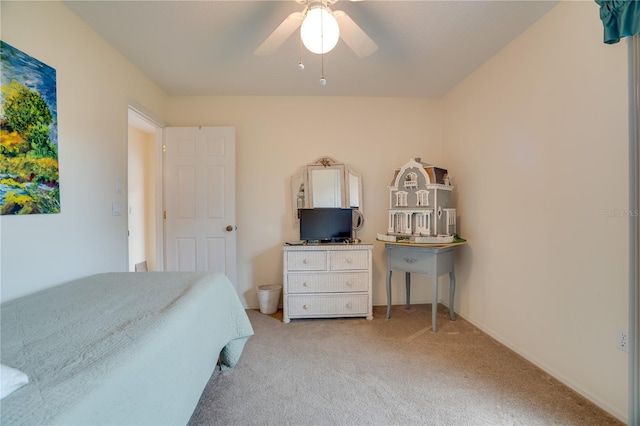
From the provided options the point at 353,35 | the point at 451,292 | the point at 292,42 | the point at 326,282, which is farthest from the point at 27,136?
the point at 451,292

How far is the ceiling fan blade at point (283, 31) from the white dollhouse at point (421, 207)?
5.59 ft

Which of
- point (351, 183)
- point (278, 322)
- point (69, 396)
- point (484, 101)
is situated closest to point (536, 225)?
point (484, 101)

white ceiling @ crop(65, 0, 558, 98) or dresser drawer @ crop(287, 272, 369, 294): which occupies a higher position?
white ceiling @ crop(65, 0, 558, 98)

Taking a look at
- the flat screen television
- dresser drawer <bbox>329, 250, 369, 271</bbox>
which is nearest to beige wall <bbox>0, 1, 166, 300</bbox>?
the flat screen television

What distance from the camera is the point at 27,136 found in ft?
5.01

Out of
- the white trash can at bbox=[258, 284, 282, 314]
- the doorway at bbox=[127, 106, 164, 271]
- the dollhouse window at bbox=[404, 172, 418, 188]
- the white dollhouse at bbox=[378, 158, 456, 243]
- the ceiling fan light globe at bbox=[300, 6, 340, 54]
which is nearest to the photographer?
the ceiling fan light globe at bbox=[300, 6, 340, 54]

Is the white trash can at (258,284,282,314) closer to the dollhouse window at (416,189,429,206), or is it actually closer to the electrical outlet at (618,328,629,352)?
the dollhouse window at (416,189,429,206)

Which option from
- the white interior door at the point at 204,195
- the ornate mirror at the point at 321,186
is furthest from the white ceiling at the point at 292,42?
the ornate mirror at the point at 321,186

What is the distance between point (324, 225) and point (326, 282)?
2.09 ft

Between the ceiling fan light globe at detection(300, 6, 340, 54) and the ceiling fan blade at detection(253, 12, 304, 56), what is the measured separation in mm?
100

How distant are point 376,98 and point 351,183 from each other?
1053 millimetres

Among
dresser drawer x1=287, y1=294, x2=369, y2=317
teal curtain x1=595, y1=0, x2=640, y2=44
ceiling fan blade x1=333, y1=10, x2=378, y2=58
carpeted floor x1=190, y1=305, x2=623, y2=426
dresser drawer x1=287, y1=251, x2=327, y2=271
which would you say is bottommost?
carpeted floor x1=190, y1=305, x2=623, y2=426

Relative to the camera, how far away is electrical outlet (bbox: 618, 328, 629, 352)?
146 centimetres

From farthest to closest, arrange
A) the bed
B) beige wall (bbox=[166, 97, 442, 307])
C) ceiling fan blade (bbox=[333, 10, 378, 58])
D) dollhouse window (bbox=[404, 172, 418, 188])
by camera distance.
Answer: beige wall (bbox=[166, 97, 442, 307]), dollhouse window (bbox=[404, 172, 418, 188]), ceiling fan blade (bbox=[333, 10, 378, 58]), the bed
